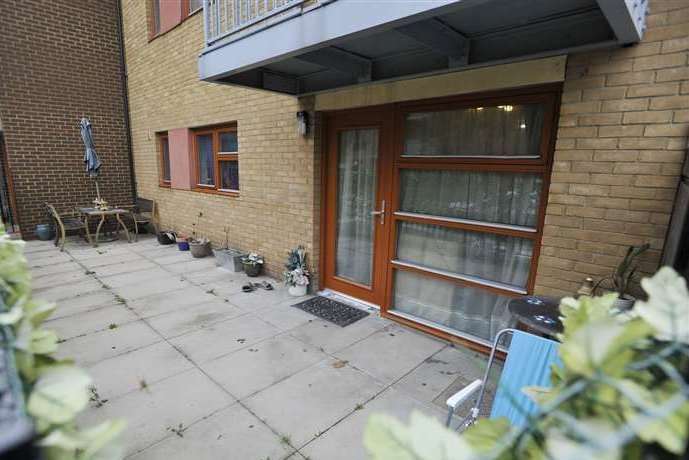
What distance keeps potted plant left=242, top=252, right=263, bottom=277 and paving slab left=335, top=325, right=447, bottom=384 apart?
2.27 m

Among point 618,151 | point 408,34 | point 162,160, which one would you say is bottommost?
point 162,160

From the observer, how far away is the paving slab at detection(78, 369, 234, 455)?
2.18m

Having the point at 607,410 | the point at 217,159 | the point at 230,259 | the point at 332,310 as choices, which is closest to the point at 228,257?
the point at 230,259

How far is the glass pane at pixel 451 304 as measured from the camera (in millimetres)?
3215

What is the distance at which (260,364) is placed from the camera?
9.70 ft

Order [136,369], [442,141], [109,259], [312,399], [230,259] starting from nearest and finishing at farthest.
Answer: [312,399], [136,369], [442,141], [230,259], [109,259]

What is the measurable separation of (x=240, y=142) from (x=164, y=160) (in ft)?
11.4

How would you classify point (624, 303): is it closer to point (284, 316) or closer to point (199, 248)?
point (284, 316)

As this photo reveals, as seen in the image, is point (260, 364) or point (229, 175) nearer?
point (260, 364)

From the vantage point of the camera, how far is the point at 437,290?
11.7 ft

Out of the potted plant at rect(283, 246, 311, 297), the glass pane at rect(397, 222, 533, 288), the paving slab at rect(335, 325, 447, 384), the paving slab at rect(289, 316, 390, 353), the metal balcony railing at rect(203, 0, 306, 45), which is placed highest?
the metal balcony railing at rect(203, 0, 306, 45)

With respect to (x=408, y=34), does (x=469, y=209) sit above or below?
below

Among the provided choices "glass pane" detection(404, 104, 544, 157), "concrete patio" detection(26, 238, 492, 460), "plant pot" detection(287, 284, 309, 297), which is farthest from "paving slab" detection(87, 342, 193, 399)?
"glass pane" detection(404, 104, 544, 157)

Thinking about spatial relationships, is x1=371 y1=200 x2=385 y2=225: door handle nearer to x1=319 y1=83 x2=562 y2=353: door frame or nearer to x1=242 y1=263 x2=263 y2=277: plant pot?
x1=319 y1=83 x2=562 y2=353: door frame
